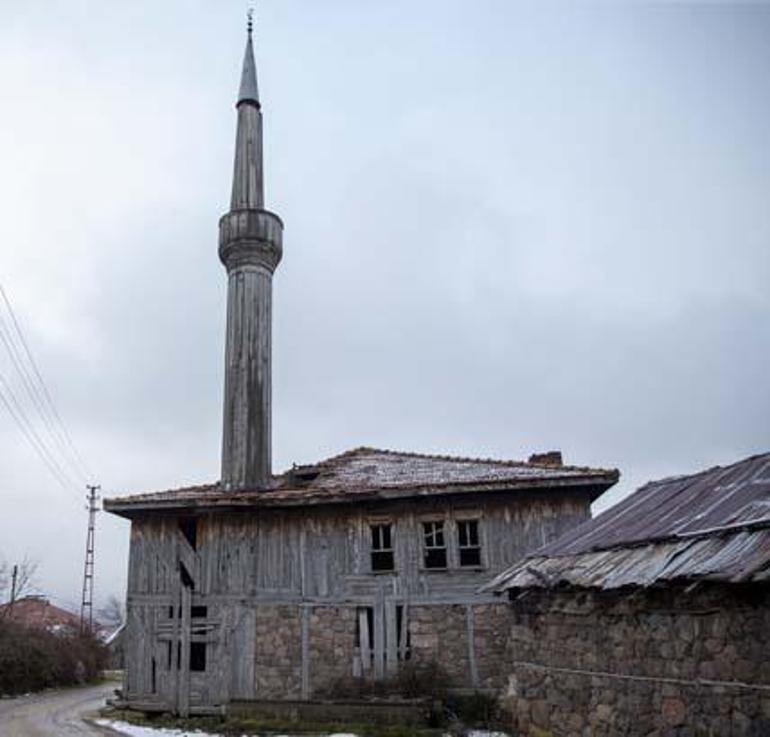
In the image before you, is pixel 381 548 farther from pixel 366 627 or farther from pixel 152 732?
pixel 152 732

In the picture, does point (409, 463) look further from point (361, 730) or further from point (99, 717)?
point (99, 717)

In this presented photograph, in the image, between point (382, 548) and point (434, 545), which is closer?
point (434, 545)

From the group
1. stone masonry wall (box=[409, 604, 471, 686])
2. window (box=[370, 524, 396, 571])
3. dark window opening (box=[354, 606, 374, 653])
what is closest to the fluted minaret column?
window (box=[370, 524, 396, 571])

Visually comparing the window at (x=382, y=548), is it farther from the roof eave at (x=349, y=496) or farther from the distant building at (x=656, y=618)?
the distant building at (x=656, y=618)

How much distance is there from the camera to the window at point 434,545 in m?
15.9

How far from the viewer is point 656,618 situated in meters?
7.39

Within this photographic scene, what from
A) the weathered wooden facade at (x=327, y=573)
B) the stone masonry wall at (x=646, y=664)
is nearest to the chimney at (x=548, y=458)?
the weathered wooden facade at (x=327, y=573)

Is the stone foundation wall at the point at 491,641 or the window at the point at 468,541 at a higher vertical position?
the window at the point at 468,541

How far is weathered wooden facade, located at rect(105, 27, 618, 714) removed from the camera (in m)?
15.3

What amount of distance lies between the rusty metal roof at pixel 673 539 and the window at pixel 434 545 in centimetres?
505

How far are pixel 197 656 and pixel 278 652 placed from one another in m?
2.47

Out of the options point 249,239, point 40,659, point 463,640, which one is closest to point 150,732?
point 463,640

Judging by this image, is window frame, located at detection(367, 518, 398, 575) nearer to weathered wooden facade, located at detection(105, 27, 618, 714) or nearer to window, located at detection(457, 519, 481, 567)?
weathered wooden facade, located at detection(105, 27, 618, 714)

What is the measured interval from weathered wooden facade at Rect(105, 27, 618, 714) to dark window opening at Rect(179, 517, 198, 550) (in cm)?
12
